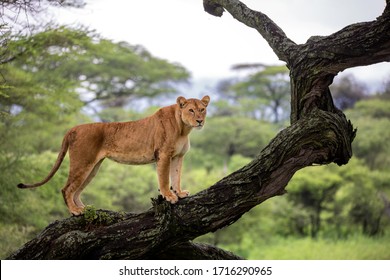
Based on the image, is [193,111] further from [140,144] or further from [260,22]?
[260,22]

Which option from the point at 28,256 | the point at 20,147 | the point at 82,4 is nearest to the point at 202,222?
the point at 28,256

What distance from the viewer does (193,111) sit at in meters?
5.50

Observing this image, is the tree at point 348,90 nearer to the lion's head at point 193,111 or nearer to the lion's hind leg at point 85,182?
the lion's hind leg at point 85,182

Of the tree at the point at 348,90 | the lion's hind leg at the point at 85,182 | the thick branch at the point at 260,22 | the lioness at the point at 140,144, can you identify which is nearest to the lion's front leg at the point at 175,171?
the lioness at the point at 140,144

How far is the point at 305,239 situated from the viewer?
2566cm

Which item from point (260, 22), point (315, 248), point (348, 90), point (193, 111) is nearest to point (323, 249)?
point (315, 248)

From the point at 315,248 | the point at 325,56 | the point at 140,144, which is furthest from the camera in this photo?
the point at 315,248

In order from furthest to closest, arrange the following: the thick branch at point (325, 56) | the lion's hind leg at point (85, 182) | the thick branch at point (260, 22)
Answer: the thick branch at point (260, 22) → the lion's hind leg at point (85, 182) → the thick branch at point (325, 56)

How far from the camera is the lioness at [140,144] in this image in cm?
560

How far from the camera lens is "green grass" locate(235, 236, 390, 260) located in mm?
22822

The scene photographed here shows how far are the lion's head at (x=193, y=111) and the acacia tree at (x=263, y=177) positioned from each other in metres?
0.58

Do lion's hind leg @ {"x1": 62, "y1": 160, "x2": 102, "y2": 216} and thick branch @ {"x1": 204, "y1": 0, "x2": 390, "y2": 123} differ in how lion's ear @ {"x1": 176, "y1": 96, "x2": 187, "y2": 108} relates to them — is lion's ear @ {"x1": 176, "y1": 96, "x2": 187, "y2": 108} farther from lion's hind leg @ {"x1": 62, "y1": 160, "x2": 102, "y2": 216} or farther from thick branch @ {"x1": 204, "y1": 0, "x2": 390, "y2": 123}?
thick branch @ {"x1": 204, "y1": 0, "x2": 390, "y2": 123}

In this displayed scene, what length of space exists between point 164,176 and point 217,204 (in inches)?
19.6

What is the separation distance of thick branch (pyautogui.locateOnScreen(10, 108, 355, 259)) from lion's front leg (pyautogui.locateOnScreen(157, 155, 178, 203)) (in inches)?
2.5
